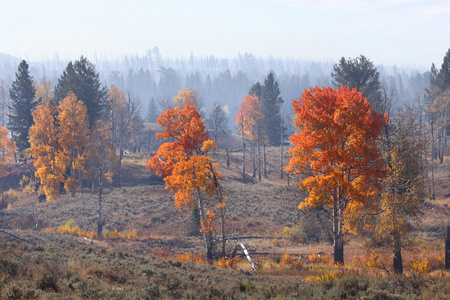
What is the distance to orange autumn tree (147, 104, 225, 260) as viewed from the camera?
19.4 m

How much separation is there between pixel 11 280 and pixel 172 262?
8433 millimetres

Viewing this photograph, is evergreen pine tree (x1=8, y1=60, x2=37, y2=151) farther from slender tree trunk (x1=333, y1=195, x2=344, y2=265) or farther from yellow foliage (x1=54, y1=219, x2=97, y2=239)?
slender tree trunk (x1=333, y1=195, x2=344, y2=265)

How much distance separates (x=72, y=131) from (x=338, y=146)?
3436cm

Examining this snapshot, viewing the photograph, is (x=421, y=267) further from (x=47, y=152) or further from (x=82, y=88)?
(x=82, y=88)

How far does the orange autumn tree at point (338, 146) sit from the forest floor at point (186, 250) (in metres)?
3.34

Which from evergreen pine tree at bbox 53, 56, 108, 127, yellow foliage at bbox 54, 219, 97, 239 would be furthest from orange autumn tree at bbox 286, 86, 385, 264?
evergreen pine tree at bbox 53, 56, 108, 127

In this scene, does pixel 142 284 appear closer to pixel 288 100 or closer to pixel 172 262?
pixel 172 262

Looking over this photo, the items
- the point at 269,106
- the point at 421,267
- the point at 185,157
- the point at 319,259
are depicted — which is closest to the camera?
the point at 421,267

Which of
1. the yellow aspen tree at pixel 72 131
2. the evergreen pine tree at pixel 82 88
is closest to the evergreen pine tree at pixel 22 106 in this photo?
the evergreen pine tree at pixel 82 88

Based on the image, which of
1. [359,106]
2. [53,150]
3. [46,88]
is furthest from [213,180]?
[46,88]

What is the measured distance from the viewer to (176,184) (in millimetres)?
19844

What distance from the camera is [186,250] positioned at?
24688 millimetres

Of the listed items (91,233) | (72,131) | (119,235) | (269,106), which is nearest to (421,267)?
(119,235)

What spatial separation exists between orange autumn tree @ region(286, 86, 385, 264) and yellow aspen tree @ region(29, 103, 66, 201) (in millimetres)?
32950
